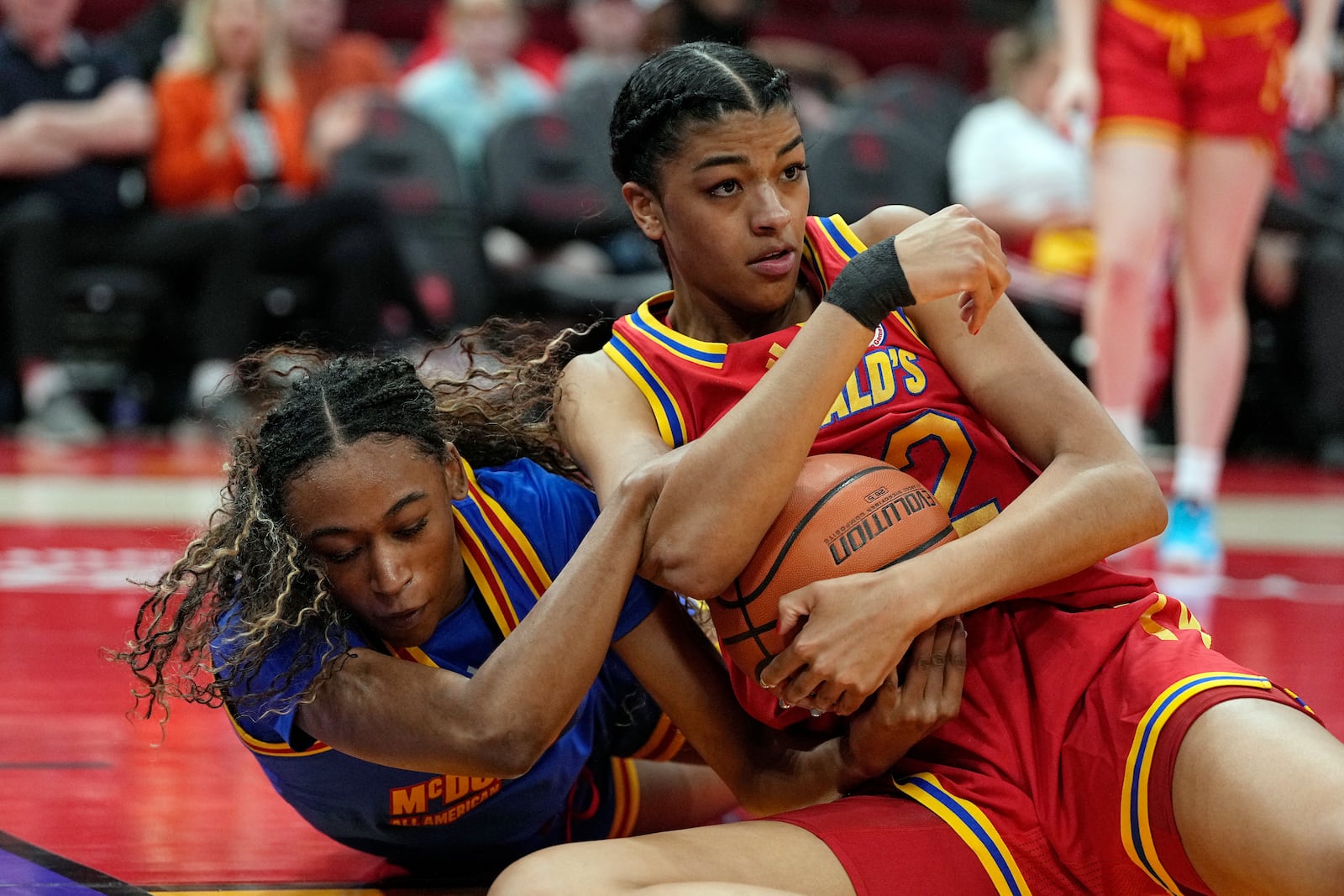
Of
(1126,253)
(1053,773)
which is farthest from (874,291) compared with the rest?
(1126,253)

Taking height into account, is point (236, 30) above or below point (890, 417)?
above

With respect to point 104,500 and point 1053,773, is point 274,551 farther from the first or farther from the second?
point 104,500

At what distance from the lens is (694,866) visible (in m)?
1.75

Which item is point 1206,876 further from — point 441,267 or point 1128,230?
point 441,267

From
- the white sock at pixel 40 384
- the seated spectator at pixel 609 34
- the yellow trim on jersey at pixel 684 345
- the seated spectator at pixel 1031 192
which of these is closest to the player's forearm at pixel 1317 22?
the seated spectator at pixel 1031 192

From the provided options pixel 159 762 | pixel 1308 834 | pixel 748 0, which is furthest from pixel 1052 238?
pixel 1308 834

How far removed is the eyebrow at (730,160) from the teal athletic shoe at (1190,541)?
2701mm

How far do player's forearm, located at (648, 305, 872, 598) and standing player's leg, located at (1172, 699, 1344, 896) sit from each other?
52 centimetres

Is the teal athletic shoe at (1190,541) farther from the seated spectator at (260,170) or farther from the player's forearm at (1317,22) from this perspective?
the seated spectator at (260,170)

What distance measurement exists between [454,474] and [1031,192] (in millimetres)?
5489

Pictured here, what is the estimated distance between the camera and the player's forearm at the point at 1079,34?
4441 mm

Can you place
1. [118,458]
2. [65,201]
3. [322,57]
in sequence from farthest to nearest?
[322,57], [65,201], [118,458]

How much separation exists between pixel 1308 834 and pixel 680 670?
74 centimetres

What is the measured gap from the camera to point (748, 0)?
8258mm
